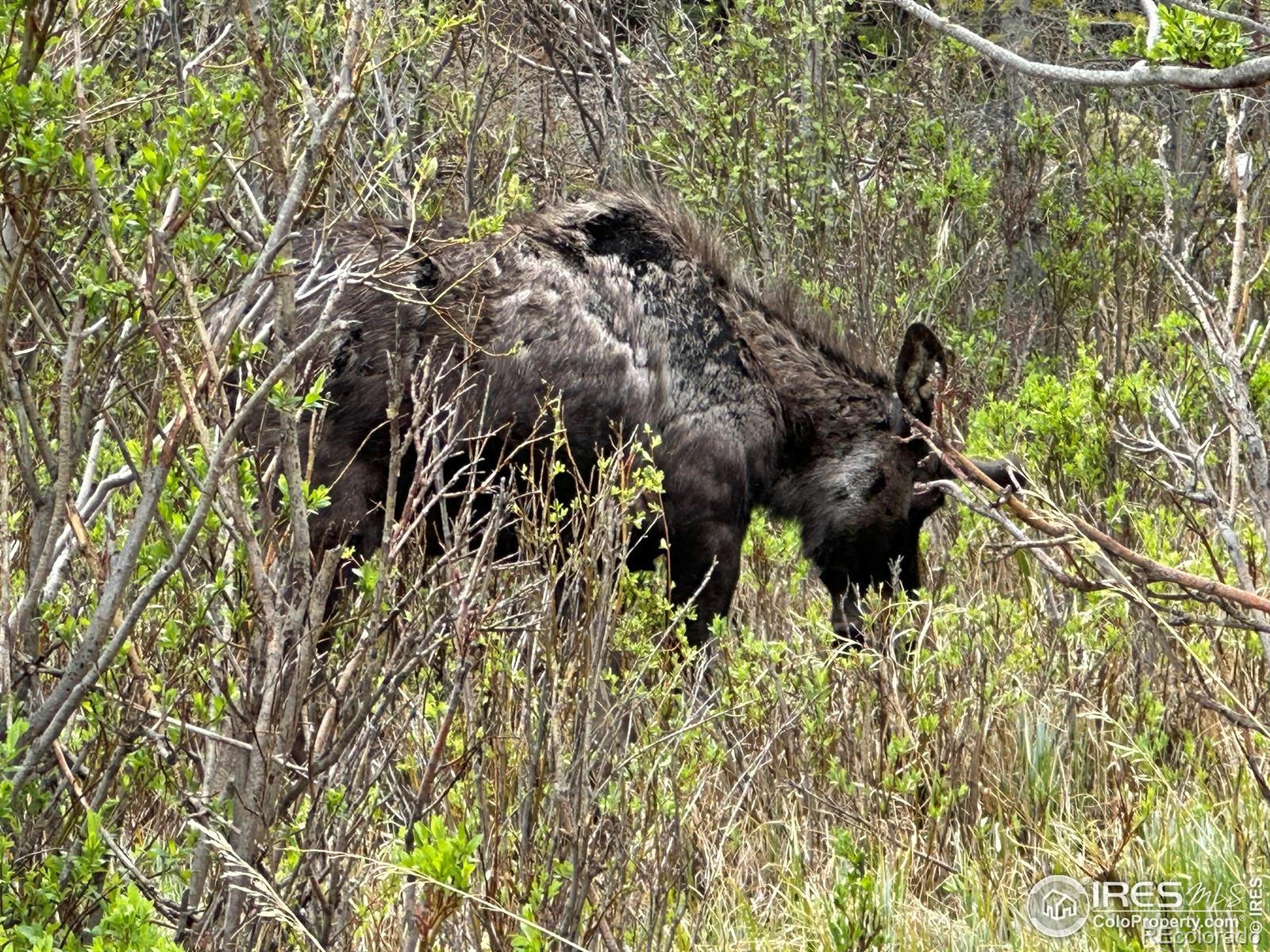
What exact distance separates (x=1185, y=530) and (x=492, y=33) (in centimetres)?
530

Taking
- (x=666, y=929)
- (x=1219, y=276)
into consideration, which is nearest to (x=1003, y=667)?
(x=666, y=929)

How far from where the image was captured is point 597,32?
1034 cm

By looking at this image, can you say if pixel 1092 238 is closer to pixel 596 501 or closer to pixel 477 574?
pixel 596 501

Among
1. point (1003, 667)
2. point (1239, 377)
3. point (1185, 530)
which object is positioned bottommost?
point (1185, 530)

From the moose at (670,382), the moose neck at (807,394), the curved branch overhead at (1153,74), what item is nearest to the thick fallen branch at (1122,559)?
the curved branch overhead at (1153,74)

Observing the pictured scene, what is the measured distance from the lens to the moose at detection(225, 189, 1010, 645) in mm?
6098

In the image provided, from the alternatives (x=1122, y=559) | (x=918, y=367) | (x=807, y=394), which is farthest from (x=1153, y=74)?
(x=807, y=394)

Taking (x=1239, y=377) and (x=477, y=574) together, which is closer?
(x=1239, y=377)

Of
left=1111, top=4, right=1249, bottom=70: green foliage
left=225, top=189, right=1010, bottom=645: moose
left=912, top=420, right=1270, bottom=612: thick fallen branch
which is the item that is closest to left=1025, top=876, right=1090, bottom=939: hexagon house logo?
left=912, top=420, right=1270, bottom=612: thick fallen branch

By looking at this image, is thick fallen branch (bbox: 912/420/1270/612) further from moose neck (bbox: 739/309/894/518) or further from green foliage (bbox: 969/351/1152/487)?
moose neck (bbox: 739/309/894/518)

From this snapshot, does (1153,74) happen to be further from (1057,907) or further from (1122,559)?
(1057,907)

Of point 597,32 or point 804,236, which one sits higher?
point 597,32

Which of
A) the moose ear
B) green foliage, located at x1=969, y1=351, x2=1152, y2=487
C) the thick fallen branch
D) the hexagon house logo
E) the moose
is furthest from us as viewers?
the moose ear

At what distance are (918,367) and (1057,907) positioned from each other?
333 centimetres
